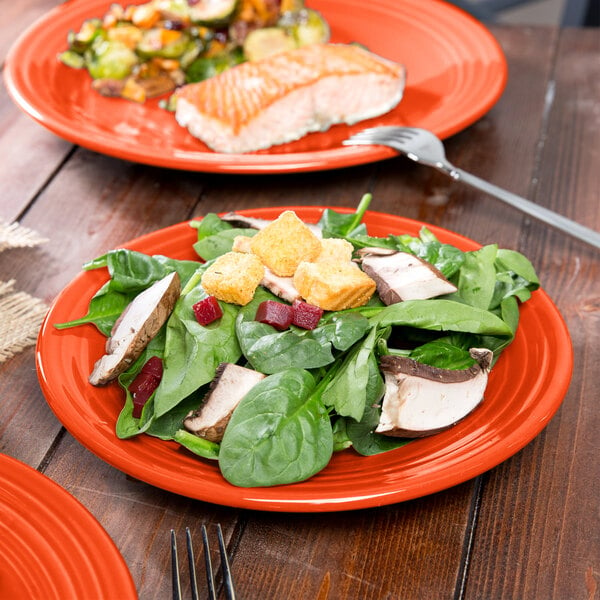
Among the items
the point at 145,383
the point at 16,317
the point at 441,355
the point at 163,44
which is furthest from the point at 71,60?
the point at 441,355

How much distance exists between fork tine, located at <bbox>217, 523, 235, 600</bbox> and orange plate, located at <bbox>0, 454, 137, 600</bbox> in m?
0.14

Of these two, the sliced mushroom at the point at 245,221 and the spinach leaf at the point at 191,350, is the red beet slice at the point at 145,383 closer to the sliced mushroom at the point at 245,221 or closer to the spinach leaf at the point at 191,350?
the spinach leaf at the point at 191,350

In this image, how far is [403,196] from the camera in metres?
2.43

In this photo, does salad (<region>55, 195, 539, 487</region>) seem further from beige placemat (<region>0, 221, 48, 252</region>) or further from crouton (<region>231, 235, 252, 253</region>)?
beige placemat (<region>0, 221, 48, 252</region>)

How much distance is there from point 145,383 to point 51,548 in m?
0.36

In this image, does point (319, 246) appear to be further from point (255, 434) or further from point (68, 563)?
point (68, 563)

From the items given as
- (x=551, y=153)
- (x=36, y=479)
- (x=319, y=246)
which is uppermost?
(x=319, y=246)

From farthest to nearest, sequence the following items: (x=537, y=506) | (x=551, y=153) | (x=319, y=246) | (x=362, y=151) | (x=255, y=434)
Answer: (x=551, y=153) → (x=362, y=151) → (x=319, y=246) → (x=537, y=506) → (x=255, y=434)

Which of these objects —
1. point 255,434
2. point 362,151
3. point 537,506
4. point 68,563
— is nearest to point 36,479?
point 68,563

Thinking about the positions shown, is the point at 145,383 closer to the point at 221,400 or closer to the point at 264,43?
the point at 221,400

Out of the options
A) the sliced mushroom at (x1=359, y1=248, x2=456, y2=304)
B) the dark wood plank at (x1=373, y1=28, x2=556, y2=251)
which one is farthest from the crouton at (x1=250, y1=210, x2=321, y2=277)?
the dark wood plank at (x1=373, y1=28, x2=556, y2=251)

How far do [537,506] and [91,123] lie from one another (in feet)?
6.24

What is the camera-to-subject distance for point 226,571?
4.18 ft

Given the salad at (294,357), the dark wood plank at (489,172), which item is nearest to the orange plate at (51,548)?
the salad at (294,357)
